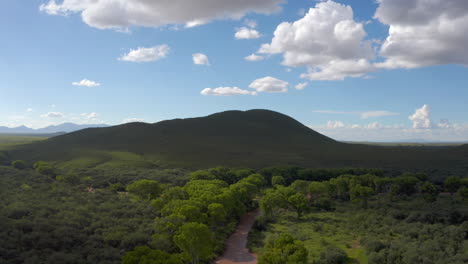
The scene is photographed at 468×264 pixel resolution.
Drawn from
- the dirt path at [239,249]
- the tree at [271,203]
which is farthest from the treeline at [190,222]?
the tree at [271,203]

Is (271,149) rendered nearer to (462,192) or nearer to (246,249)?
(462,192)

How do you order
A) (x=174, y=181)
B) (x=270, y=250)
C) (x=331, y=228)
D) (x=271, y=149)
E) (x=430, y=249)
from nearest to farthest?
(x=270, y=250)
(x=430, y=249)
(x=331, y=228)
(x=174, y=181)
(x=271, y=149)

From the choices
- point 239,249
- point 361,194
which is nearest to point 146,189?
point 239,249

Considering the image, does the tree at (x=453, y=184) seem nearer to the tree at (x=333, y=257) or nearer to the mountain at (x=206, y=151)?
the tree at (x=333, y=257)

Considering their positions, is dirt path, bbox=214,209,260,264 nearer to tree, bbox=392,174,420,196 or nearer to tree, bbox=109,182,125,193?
tree, bbox=109,182,125,193

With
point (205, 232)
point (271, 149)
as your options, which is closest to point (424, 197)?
point (205, 232)

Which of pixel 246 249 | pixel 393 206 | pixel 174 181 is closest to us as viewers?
pixel 246 249

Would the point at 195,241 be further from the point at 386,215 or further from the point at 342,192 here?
the point at 342,192
